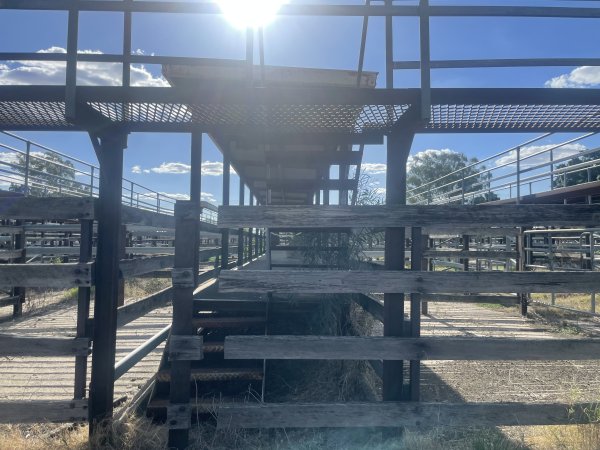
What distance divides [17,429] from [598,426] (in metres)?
4.50

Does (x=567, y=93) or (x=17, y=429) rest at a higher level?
(x=567, y=93)

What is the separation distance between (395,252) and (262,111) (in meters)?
1.58

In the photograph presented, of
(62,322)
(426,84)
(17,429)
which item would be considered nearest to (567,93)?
(426,84)

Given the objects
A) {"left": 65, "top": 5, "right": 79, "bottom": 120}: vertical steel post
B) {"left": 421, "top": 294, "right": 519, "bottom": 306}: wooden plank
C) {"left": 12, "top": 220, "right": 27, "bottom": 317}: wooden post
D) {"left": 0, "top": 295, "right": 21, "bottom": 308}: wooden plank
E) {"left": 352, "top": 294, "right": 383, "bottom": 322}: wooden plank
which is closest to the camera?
{"left": 65, "top": 5, "right": 79, "bottom": 120}: vertical steel post

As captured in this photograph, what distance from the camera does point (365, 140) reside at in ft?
13.8

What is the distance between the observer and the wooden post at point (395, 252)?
3.54 metres

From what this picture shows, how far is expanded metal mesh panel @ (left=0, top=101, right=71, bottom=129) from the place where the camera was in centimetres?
344

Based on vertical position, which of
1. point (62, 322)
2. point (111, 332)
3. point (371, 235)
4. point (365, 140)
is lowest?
point (62, 322)

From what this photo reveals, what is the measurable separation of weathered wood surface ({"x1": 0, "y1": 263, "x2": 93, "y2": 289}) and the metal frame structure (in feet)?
0.54

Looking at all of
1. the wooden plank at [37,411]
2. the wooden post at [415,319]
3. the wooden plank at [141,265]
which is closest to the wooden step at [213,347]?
the wooden plank at [141,265]

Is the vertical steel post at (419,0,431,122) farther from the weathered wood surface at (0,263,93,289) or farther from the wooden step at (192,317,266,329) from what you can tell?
the weathered wood surface at (0,263,93,289)

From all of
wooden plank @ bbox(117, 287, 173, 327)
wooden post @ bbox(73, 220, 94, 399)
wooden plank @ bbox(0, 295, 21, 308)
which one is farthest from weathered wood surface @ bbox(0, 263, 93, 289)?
wooden plank @ bbox(0, 295, 21, 308)

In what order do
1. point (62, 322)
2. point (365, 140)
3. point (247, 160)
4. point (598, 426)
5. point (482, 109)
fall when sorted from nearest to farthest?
1. point (598, 426)
2. point (482, 109)
3. point (365, 140)
4. point (247, 160)
5. point (62, 322)

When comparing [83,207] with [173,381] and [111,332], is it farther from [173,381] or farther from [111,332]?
[173,381]
